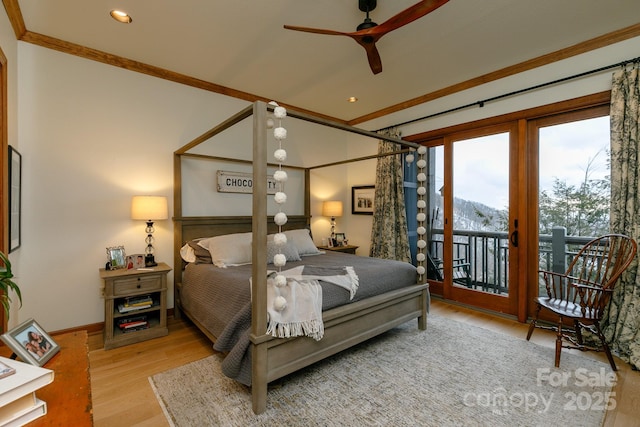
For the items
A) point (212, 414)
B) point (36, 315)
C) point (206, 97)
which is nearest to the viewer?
point (212, 414)

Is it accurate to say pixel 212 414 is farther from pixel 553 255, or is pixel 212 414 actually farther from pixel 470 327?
pixel 553 255

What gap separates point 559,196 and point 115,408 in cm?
419

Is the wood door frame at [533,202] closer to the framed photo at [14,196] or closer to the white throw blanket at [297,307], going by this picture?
the white throw blanket at [297,307]

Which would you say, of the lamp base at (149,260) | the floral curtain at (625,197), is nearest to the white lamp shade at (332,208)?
the lamp base at (149,260)

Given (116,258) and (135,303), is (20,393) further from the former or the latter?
(116,258)

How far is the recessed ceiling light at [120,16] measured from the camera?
2.35m

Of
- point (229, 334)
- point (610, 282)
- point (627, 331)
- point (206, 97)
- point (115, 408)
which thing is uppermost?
point (206, 97)

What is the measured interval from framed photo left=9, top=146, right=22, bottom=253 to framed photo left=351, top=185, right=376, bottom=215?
157 inches

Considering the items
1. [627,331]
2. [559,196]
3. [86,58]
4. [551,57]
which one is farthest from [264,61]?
[627,331]

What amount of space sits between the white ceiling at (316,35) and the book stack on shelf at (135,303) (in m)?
2.40

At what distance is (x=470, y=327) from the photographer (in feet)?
10.1

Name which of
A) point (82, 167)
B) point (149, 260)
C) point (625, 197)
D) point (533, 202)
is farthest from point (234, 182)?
point (625, 197)

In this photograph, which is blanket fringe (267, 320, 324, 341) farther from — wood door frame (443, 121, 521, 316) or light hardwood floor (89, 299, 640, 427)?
wood door frame (443, 121, 521, 316)

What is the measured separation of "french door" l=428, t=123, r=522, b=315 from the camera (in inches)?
132
